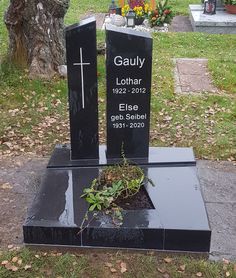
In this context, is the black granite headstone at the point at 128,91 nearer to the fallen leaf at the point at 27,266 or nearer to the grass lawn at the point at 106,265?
the grass lawn at the point at 106,265

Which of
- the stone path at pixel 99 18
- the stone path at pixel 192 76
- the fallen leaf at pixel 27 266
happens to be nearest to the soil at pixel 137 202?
the fallen leaf at pixel 27 266

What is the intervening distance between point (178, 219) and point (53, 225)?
42.8 inches

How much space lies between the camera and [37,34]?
791 centimetres

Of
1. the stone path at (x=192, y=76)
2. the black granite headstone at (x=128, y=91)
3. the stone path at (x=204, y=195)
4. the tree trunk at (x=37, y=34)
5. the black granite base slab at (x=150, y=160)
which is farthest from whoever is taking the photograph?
the stone path at (x=192, y=76)

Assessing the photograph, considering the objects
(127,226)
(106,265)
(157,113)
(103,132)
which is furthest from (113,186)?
(157,113)

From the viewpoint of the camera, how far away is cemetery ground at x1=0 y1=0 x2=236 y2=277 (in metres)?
3.97

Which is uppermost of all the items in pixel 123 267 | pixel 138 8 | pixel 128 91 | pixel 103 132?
pixel 128 91

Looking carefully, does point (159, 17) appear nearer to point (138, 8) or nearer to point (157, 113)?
point (138, 8)

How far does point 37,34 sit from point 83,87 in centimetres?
328

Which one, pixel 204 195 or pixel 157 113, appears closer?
pixel 204 195

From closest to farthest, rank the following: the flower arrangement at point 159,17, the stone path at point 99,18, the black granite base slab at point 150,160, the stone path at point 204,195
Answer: the stone path at point 204,195, the black granite base slab at point 150,160, the flower arrangement at point 159,17, the stone path at point 99,18

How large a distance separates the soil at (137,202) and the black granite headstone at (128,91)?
81 cm

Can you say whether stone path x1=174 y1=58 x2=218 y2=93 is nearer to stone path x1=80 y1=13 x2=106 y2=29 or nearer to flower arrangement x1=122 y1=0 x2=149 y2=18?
flower arrangement x1=122 y1=0 x2=149 y2=18

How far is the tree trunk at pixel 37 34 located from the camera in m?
7.84
